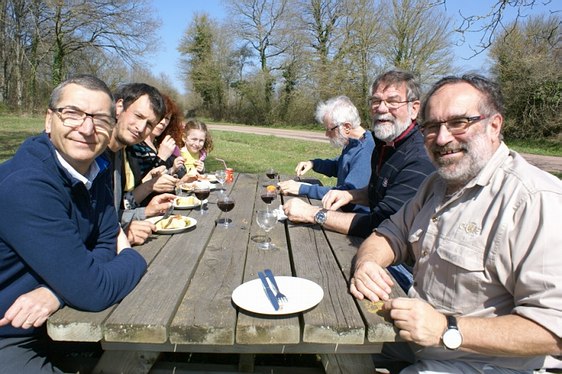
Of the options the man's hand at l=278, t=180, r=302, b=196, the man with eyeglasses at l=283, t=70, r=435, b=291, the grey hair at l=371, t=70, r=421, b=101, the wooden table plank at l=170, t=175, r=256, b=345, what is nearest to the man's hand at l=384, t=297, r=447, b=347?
the wooden table plank at l=170, t=175, r=256, b=345

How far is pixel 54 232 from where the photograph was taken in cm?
152

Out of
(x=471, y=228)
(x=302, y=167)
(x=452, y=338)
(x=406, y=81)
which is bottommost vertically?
(x=452, y=338)

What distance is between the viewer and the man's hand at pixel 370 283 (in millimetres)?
1702

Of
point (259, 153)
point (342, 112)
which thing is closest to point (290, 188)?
point (342, 112)

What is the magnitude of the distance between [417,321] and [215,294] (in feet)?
2.63

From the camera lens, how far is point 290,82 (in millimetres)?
28500

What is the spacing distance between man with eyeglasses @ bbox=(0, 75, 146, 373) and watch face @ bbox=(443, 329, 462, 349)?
1267 mm

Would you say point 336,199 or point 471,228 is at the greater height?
point 471,228

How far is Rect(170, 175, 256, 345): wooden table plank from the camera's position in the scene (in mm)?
1435

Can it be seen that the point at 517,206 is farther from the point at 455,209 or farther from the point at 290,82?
the point at 290,82

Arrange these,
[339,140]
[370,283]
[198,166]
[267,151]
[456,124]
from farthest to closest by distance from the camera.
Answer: [267,151] → [198,166] → [339,140] → [456,124] → [370,283]

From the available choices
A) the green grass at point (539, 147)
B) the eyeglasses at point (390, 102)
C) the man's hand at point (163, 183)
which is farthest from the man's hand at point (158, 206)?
the green grass at point (539, 147)

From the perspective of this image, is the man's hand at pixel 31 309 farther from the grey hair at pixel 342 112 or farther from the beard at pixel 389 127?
the grey hair at pixel 342 112

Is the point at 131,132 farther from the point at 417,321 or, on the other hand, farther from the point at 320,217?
the point at 417,321
